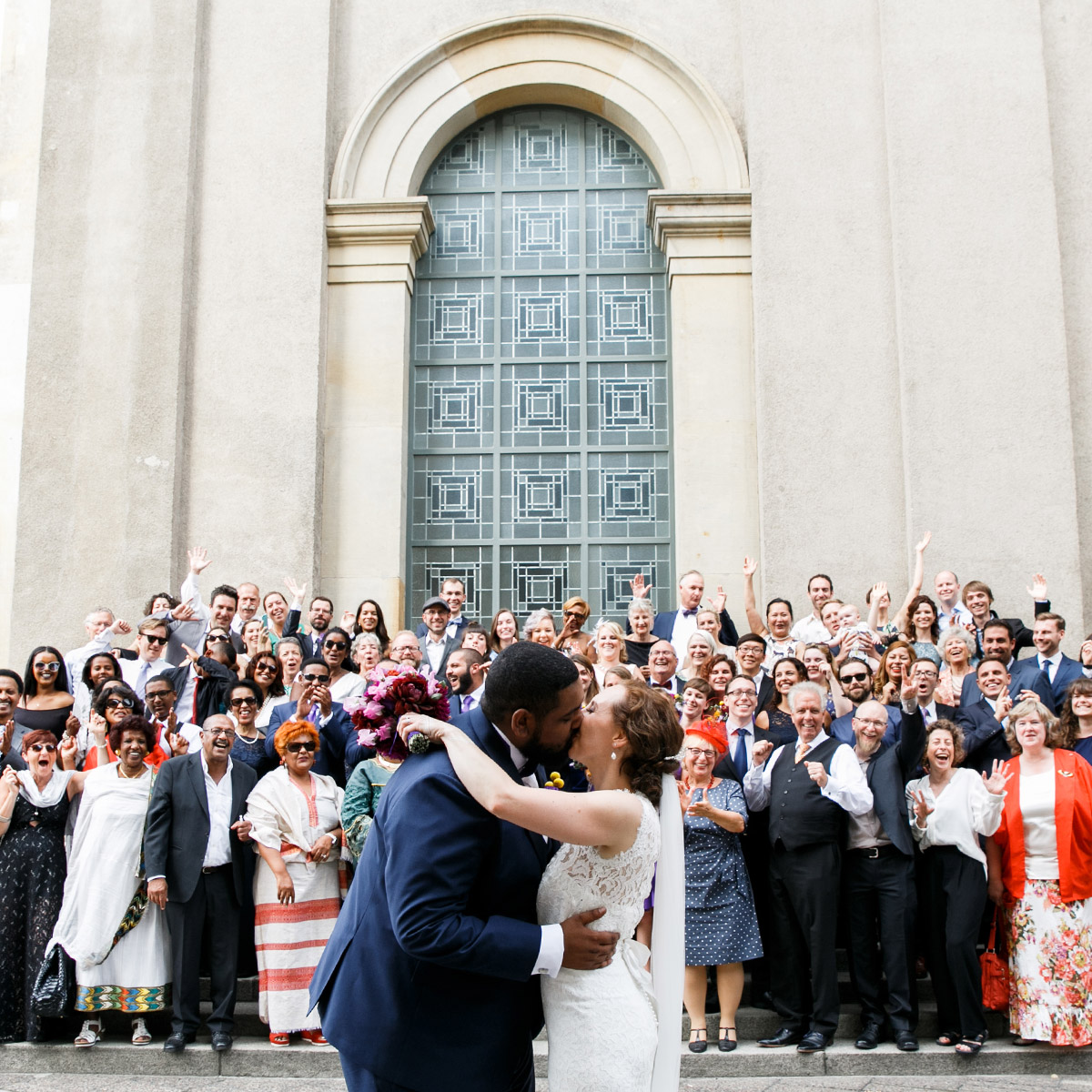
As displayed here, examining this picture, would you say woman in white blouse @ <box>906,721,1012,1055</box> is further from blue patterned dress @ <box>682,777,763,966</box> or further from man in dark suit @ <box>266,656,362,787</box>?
man in dark suit @ <box>266,656,362,787</box>

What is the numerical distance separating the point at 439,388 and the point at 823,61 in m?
5.41

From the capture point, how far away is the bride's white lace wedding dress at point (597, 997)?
3.78m

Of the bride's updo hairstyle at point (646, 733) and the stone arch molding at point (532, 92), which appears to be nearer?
the bride's updo hairstyle at point (646, 733)

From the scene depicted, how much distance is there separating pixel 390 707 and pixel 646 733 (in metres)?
0.79

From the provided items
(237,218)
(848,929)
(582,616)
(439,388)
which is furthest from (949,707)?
(237,218)

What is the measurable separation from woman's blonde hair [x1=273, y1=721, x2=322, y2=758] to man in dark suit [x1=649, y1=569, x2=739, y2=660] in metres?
3.63

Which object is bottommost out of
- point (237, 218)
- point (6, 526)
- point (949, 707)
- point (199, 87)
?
point (949, 707)

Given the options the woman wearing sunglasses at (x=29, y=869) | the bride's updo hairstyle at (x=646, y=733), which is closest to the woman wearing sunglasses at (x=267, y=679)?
the woman wearing sunglasses at (x=29, y=869)

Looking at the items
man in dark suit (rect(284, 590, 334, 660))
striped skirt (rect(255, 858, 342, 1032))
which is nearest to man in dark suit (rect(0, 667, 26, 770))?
striped skirt (rect(255, 858, 342, 1032))

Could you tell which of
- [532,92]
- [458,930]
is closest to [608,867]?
[458,930]

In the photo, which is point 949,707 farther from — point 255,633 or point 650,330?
point 650,330

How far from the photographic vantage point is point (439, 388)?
14.2 m

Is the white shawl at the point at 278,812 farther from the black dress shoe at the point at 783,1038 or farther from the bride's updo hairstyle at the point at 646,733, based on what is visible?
the bride's updo hairstyle at the point at 646,733

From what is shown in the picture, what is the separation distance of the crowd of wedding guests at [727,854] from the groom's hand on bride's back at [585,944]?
3.29m
